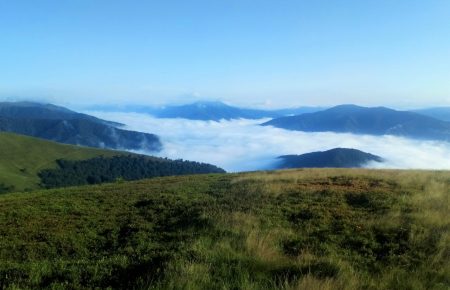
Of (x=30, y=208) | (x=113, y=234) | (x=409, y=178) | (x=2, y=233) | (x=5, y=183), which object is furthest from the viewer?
(x=5, y=183)

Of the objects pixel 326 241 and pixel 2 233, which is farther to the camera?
pixel 2 233

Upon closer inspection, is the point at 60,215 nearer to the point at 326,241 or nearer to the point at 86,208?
the point at 86,208

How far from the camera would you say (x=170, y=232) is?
15812 millimetres

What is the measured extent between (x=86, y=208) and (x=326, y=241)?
14.0 metres

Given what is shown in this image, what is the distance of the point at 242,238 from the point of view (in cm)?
1272

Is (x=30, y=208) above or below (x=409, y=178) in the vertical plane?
below

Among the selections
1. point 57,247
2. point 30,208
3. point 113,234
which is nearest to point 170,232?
point 113,234

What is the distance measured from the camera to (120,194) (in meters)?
27.3

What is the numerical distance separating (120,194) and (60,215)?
5766 millimetres

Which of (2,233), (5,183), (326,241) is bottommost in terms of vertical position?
(5,183)

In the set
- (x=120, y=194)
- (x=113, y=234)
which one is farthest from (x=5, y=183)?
→ (x=113, y=234)

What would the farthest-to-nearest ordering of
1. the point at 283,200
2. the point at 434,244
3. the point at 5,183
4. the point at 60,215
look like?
the point at 5,183 → the point at 60,215 → the point at 283,200 → the point at 434,244

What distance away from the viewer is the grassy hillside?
8680 mm

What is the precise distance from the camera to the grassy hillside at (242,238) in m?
8.68
